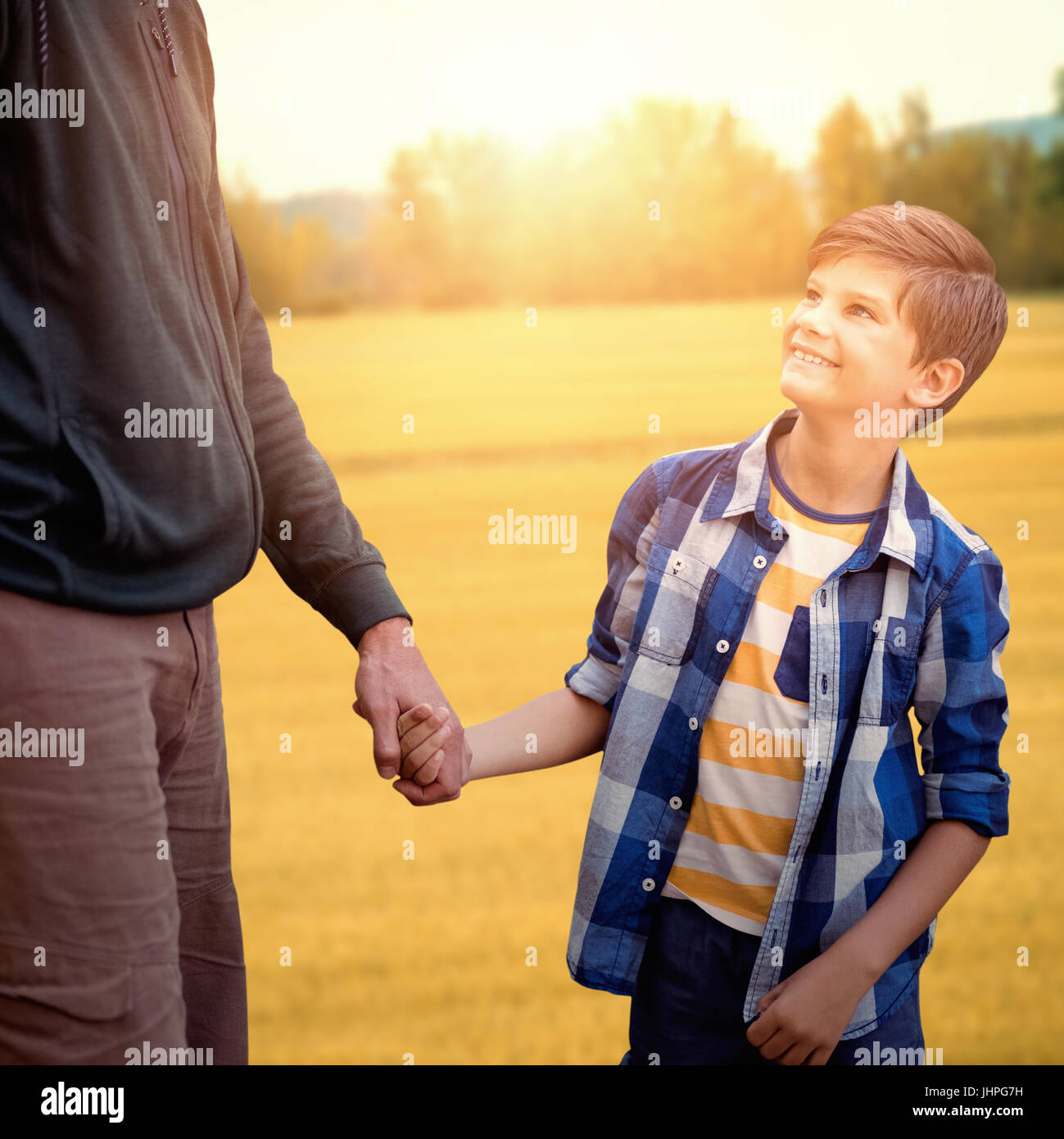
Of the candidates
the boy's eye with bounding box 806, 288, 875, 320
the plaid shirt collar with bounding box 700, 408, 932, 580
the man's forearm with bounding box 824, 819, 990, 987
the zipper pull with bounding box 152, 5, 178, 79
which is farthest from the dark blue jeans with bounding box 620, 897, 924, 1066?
the zipper pull with bounding box 152, 5, 178, 79

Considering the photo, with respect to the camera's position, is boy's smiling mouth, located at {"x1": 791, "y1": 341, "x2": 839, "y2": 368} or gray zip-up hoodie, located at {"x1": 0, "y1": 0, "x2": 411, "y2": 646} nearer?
gray zip-up hoodie, located at {"x1": 0, "y1": 0, "x2": 411, "y2": 646}

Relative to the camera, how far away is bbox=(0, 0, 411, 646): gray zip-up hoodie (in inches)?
31.5

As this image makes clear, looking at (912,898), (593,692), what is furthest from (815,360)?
(912,898)

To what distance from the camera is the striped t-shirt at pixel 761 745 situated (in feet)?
3.47

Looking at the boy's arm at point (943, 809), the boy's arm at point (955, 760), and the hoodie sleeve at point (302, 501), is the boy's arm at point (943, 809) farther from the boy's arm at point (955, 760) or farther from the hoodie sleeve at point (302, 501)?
the hoodie sleeve at point (302, 501)

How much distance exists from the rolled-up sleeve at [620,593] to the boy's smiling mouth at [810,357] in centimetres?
20

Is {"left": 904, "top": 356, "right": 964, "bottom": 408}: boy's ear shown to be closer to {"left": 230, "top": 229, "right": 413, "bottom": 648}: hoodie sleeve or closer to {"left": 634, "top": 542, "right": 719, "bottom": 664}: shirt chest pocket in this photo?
{"left": 634, "top": 542, "right": 719, "bottom": 664}: shirt chest pocket

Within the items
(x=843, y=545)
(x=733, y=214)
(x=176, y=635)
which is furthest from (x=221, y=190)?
(x=733, y=214)

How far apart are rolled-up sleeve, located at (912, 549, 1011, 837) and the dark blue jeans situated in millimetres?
225

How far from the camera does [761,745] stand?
106 centimetres

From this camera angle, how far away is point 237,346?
102 centimetres

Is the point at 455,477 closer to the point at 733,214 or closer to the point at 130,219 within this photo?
the point at 733,214

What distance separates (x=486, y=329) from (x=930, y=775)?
7.32 meters

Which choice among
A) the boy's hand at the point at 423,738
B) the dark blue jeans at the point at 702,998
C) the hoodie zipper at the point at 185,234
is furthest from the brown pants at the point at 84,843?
the dark blue jeans at the point at 702,998
